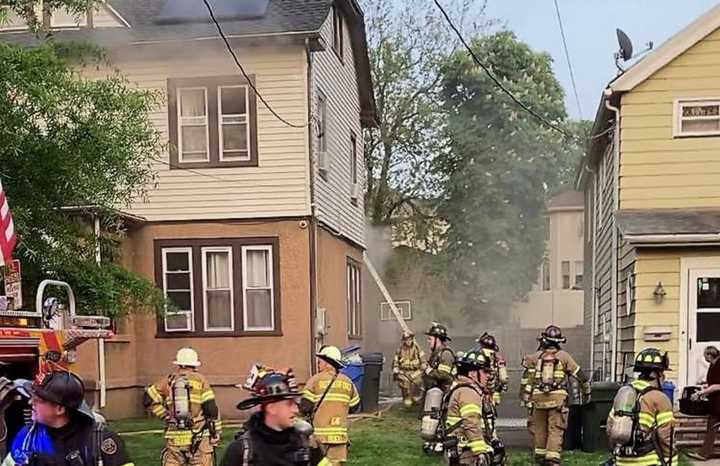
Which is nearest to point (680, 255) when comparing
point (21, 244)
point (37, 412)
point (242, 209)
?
point (242, 209)

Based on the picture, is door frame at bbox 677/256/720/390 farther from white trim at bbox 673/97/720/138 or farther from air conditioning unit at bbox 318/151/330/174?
air conditioning unit at bbox 318/151/330/174

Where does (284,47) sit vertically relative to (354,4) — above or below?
below

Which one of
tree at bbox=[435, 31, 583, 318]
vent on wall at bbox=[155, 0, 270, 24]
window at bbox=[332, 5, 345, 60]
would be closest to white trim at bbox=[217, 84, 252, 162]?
vent on wall at bbox=[155, 0, 270, 24]

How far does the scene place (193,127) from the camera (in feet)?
48.8

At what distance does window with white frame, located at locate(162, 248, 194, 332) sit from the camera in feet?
48.5

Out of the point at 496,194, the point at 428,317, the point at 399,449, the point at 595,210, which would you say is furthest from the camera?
the point at 428,317

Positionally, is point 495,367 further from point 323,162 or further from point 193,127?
point 193,127

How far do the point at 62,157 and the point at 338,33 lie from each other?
1006 cm

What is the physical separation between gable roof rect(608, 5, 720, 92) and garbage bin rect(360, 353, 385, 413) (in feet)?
20.3

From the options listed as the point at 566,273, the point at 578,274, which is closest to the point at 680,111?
the point at 578,274

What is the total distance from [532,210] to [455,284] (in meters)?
3.62

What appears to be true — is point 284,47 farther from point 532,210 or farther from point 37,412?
point 532,210

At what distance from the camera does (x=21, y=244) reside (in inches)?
337

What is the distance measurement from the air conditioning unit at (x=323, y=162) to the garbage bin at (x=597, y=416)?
21.7 ft
